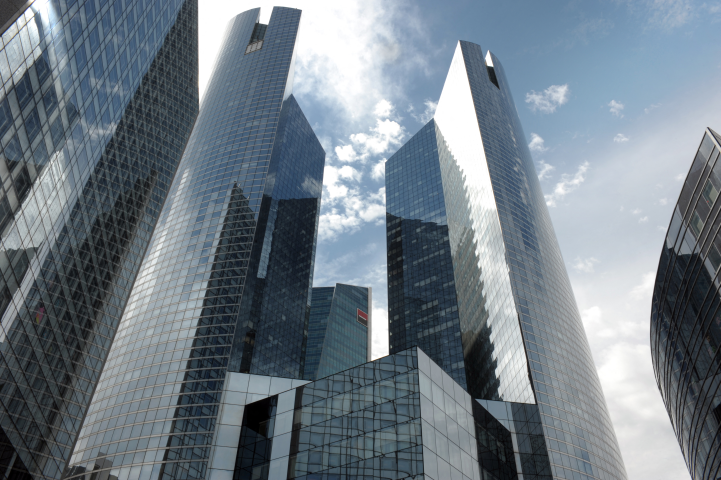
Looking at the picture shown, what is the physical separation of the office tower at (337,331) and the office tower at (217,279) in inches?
1034

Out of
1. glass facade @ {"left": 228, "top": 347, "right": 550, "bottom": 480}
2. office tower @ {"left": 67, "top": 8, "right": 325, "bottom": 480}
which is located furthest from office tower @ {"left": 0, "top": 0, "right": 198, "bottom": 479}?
glass facade @ {"left": 228, "top": 347, "right": 550, "bottom": 480}

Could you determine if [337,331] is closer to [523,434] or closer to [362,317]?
[362,317]

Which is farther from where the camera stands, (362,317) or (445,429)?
(362,317)

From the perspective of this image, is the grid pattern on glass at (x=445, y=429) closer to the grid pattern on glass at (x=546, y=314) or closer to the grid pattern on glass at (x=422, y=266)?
the grid pattern on glass at (x=546, y=314)

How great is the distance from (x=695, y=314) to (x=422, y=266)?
4474 inches

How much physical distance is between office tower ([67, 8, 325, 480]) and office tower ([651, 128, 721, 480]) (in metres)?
54.1

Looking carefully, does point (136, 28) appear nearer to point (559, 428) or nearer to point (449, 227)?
point (559, 428)

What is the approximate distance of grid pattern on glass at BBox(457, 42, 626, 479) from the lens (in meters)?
80.8

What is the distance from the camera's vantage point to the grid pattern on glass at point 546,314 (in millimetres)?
80812

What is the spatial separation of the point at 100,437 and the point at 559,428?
7087 cm

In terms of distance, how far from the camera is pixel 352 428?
55.4 m

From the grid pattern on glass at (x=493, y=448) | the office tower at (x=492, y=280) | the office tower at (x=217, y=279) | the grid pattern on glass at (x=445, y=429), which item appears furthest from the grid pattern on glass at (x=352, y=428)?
the office tower at (x=492, y=280)

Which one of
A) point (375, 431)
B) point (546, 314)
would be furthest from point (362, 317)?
point (375, 431)

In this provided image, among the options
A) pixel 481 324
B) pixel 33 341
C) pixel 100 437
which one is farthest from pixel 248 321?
pixel 33 341
